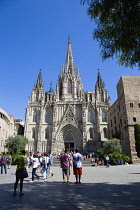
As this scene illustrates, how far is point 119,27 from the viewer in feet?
24.1

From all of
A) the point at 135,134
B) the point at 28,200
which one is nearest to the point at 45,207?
the point at 28,200

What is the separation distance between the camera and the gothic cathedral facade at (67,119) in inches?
1542

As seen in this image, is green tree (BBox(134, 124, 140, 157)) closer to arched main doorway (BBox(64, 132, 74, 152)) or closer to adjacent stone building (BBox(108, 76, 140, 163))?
adjacent stone building (BBox(108, 76, 140, 163))

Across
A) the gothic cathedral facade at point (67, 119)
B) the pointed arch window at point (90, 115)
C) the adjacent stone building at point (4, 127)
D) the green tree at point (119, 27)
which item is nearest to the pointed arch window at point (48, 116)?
the gothic cathedral facade at point (67, 119)

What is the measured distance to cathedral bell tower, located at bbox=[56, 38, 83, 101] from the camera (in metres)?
45.6

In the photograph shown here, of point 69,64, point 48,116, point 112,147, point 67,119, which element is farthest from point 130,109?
point 69,64

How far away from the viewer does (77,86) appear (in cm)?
4878

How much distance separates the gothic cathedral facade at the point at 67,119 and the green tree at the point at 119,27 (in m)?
31.7

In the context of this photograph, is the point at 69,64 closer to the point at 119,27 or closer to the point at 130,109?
the point at 130,109

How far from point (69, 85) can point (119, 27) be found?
133 feet

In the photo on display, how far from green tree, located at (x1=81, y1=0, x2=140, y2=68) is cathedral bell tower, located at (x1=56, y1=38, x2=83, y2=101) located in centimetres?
3662

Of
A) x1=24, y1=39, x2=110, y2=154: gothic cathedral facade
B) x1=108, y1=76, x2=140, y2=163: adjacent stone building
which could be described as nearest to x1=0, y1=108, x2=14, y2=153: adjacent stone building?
x1=24, y1=39, x2=110, y2=154: gothic cathedral facade

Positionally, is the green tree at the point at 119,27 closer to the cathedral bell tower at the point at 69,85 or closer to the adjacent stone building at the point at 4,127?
the adjacent stone building at the point at 4,127

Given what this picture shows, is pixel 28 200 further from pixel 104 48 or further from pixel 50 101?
pixel 50 101
